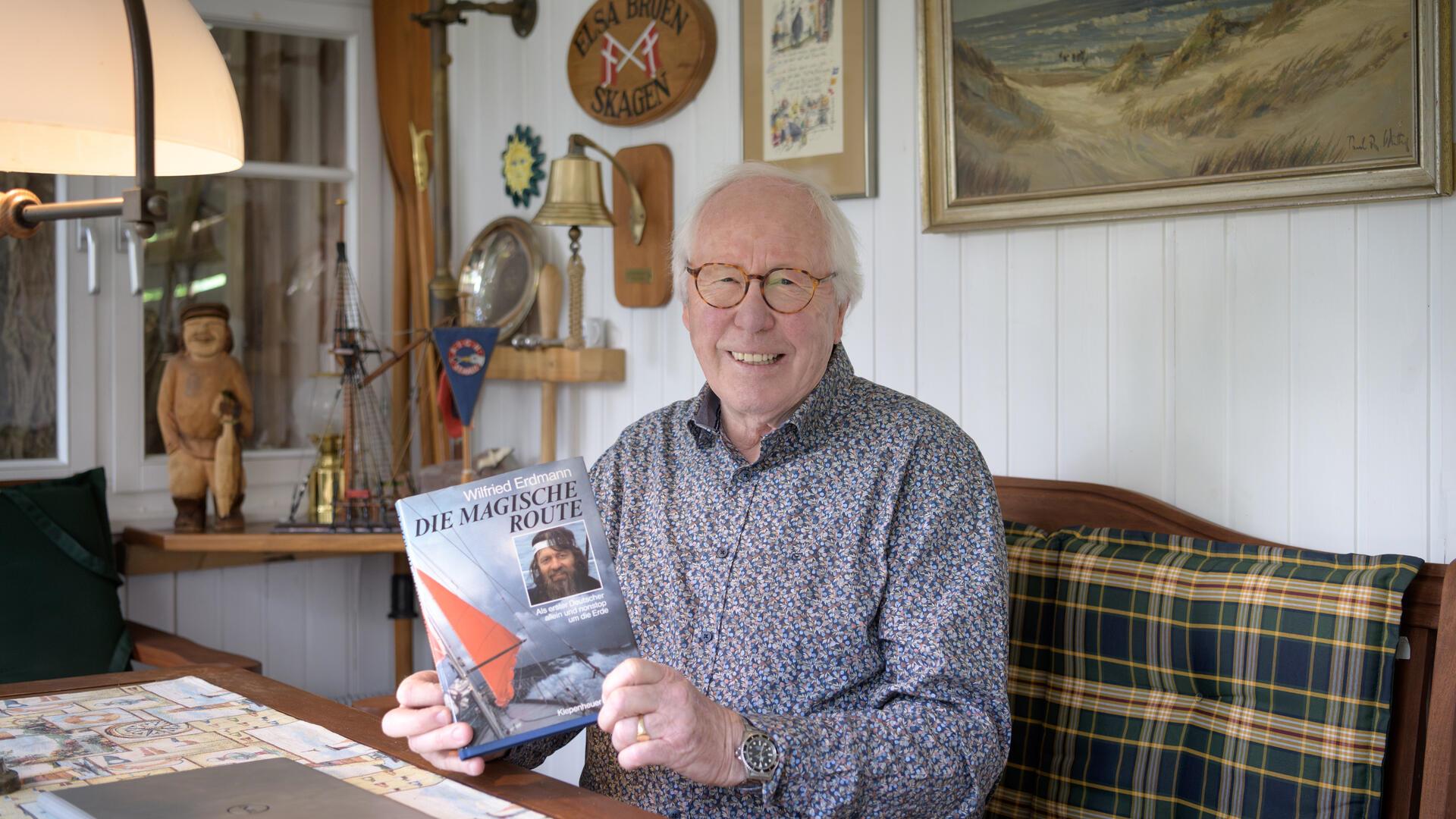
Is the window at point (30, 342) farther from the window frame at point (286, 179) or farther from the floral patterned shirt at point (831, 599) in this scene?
the floral patterned shirt at point (831, 599)

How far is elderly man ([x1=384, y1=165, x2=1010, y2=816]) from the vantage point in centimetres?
124

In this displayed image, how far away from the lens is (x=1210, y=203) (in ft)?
5.73

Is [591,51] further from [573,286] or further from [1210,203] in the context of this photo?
[1210,203]

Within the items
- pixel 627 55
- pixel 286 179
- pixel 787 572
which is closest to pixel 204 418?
pixel 286 179

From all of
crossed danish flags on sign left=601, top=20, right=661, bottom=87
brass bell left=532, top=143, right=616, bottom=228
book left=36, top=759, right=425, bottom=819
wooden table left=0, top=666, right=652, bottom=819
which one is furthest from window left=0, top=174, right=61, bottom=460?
book left=36, top=759, right=425, bottom=819

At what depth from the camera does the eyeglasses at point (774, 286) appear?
1.61 m

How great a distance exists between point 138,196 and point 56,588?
1920 millimetres

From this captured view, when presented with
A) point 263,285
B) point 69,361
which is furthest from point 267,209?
point 69,361

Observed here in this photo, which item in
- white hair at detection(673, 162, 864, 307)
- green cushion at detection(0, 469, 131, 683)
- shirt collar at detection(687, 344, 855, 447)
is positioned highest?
white hair at detection(673, 162, 864, 307)

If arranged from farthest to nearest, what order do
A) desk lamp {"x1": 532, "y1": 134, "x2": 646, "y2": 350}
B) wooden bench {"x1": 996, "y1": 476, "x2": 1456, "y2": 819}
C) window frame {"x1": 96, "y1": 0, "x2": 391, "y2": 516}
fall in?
window frame {"x1": 96, "y1": 0, "x2": 391, "y2": 516} < desk lamp {"x1": 532, "y1": 134, "x2": 646, "y2": 350} < wooden bench {"x1": 996, "y1": 476, "x2": 1456, "y2": 819}

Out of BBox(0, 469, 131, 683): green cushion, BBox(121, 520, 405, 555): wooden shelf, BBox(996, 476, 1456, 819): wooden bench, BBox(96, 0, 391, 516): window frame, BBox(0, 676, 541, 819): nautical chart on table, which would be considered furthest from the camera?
BBox(96, 0, 391, 516): window frame

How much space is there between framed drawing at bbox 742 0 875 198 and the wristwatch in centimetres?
122

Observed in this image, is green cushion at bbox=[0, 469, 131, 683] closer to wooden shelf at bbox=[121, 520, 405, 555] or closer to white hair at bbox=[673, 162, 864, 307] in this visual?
wooden shelf at bbox=[121, 520, 405, 555]

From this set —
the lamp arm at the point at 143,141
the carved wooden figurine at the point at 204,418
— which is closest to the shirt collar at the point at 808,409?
the lamp arm at the point at 143,141
